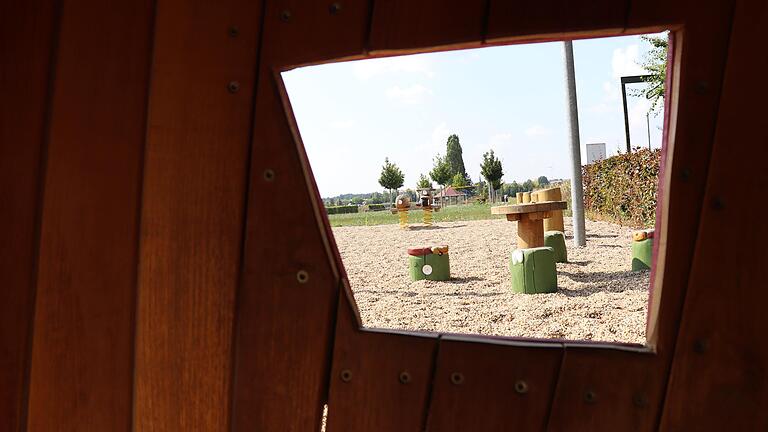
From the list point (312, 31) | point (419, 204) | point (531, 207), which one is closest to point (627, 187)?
point (419, 204)

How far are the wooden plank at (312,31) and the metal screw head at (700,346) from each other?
655 millimetres

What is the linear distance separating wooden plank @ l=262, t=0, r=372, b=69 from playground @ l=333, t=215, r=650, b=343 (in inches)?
37.4

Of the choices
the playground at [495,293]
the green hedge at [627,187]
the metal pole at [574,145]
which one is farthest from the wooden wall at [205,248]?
the green hedge at [627,187]

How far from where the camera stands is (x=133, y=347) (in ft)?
3.12

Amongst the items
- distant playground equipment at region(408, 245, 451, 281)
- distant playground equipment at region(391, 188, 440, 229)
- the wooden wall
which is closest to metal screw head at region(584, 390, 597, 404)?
the wooden wall

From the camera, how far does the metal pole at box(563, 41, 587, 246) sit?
615cm

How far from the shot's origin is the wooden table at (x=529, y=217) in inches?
223

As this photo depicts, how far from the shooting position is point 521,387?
868mm

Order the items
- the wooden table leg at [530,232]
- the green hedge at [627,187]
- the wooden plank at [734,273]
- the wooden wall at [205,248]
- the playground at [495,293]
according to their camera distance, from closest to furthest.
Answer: the wooden plank at [734,273], the wooden wall at [205,248], the playground at [495,293], the wooden table leg at [530,232], the green hedge at [627,187]

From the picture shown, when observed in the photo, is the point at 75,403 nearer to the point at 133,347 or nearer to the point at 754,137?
the point at 133,347

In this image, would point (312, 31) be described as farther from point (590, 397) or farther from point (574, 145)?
point (574, 145)

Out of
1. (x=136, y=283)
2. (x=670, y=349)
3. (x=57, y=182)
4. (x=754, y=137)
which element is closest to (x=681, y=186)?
(x=754, y=137)

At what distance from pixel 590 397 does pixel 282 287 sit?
0.50m

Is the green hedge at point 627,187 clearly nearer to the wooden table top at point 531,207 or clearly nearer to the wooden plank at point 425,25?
the wooden table top at point 531,207
